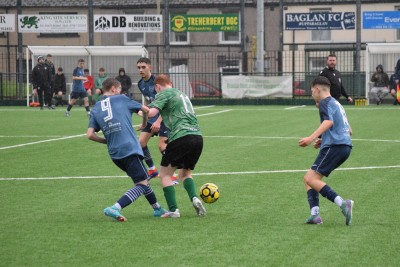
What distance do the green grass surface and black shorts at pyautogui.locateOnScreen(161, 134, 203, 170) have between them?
62cm

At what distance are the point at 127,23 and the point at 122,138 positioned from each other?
1222 inches

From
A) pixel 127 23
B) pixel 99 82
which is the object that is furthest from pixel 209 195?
pixel 127 23

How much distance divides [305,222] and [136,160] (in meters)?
1.98

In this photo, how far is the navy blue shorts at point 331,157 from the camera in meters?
9.86

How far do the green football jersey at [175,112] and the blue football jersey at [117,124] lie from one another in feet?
1.02

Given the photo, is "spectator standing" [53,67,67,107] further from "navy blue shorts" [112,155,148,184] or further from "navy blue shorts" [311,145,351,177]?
"navy blue shorts" [311,145,351,177]

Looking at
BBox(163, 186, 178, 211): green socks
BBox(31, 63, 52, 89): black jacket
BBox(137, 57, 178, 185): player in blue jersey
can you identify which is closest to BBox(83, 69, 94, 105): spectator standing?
BBox(31, 63, 52, 89): black jacket

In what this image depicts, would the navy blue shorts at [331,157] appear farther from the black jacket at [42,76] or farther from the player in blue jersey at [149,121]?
the black jacket at [42,76]

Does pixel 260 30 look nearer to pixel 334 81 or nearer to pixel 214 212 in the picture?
pixel 334 81

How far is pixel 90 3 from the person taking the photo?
40125mm

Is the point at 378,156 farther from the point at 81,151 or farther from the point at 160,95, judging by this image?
the point at 160,95

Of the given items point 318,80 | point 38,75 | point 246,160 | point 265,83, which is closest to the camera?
point 318,80

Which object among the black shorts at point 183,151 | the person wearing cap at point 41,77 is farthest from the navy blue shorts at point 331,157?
the person wearing cap at point 41,77

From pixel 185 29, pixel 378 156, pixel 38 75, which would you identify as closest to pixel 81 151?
pixel 378 156
